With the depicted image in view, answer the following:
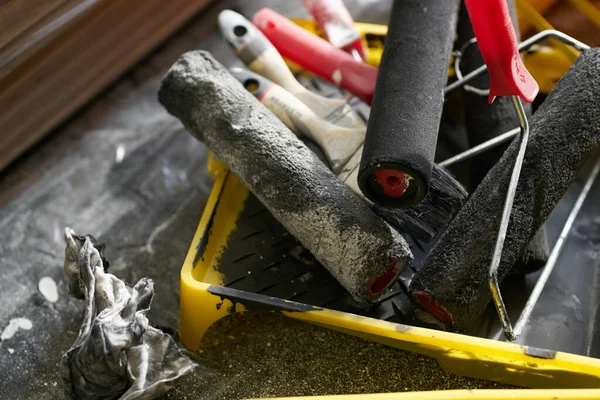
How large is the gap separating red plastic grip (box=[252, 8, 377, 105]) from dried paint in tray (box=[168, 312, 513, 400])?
37 cm

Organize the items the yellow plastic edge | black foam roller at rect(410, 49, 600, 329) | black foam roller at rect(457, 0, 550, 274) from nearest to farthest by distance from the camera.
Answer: the yellow plastic edge < black foam roller at rect(410, 49, 600, 329) < black foam roller at rect(457, 0, 550, 274)

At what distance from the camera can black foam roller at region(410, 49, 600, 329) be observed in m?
0.67

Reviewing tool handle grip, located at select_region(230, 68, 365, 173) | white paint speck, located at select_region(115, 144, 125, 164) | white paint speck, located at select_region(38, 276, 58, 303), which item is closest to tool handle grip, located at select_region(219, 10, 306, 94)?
tool handle grip, located at select_region(230, 68, 365, 173)

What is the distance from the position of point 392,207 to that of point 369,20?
2.13ft

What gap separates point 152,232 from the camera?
94 centimetres

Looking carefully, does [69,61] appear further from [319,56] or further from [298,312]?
[298,312]

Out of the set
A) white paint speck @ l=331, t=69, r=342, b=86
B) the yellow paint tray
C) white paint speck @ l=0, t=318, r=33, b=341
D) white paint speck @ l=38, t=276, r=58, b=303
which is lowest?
white paint speck @ l=0, t=318, r=33, b=341

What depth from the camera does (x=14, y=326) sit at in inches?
32.7

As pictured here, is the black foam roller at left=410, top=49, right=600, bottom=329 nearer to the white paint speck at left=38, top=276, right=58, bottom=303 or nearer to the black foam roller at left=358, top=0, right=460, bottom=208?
the black foam roller at left=358, top=0, right=460, bottom=208

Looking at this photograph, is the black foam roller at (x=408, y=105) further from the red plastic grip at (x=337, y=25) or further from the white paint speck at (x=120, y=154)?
the white paint speck at (x=120, y=154)

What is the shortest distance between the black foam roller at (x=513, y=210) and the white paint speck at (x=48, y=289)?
515mm

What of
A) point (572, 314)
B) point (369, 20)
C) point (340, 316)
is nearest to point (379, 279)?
point (340, 316)

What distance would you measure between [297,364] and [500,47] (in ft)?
1.38

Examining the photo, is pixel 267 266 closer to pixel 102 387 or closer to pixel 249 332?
pixel 249 332
